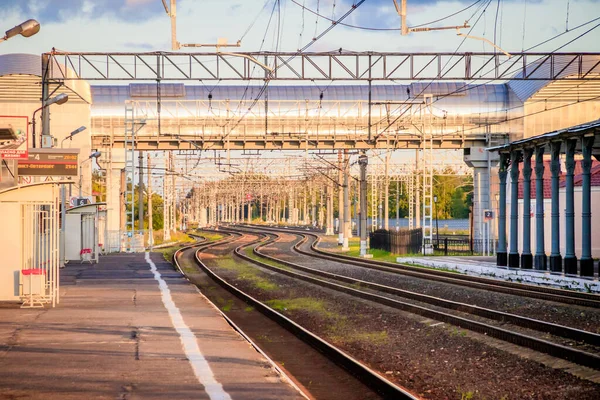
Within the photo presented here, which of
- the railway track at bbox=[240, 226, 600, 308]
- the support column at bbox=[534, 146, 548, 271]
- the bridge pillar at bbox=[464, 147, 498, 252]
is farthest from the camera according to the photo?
the bridge pillar at bbox=[464, 147, 498, 252]

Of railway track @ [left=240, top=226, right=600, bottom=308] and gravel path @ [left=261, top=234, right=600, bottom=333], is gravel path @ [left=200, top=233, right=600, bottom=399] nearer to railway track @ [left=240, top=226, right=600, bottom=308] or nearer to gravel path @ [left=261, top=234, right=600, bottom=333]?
gravel path @ [left=261, top=234, right=600, bottom=333]

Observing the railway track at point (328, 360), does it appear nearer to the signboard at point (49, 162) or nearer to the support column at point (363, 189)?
the signboard at point (49, 162)

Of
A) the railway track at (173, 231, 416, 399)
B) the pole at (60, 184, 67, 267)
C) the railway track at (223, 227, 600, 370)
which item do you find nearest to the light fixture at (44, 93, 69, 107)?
the pole at (60, 184, 67, 267)

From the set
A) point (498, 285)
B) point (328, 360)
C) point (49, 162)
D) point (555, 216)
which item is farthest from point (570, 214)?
point (328, 360)

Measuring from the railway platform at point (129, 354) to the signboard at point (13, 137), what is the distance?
3.64 metres

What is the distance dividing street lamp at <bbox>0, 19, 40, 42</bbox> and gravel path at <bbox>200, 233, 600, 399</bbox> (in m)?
8.69

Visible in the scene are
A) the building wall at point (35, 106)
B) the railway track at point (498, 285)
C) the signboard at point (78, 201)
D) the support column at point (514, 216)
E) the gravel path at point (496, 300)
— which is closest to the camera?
the gravel path at point (496, 300)

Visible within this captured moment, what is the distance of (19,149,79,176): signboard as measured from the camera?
2562cm

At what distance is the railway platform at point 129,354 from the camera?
980 cm

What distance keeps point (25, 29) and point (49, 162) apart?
7.37 metres

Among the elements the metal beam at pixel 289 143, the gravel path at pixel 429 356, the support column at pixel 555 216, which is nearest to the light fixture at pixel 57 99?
the gravel path at pixel 429 356

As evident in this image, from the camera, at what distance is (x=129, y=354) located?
A: 1242cm

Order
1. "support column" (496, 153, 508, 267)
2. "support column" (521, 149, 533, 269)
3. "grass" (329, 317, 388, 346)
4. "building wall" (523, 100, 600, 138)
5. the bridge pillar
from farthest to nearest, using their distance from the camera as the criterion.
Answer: "building wall" (523, 100, 600, 138), the bridge pillar, "support column" (496, 153, 508, 267), "support column" (521, 149, 533, 269), "grass" (329, 317, 388, 346)

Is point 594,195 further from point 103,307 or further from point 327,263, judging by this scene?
point 103,307
